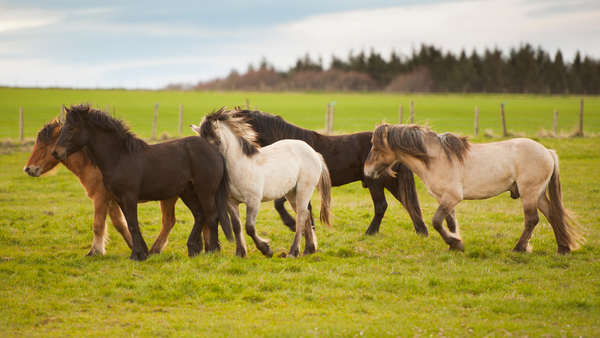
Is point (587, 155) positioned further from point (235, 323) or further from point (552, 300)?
point (235, 323)

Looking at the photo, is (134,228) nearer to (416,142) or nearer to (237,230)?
(237,230)

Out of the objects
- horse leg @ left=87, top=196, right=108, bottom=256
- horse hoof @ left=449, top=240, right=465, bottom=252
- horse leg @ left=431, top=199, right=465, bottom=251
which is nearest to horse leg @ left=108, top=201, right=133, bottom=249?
horse leg @ left=87, top=196, right=108, bottom=256

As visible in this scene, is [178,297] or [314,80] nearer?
[178,297]

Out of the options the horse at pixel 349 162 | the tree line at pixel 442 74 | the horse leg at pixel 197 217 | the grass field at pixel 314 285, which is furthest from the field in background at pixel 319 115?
the tree line at pixel 442 74

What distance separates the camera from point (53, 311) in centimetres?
458

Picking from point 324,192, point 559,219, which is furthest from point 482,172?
point 324,192

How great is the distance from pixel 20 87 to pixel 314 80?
137ft

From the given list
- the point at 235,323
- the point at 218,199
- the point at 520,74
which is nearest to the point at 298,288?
the point at 235,323

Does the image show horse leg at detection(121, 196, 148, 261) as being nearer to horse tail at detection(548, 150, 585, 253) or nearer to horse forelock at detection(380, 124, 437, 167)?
horse forelock at detection(380, 124, 437, 167)

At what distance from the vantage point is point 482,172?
6.57 metres

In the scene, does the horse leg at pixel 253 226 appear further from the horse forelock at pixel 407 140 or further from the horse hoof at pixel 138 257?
the horse forelock at pixel 407 140

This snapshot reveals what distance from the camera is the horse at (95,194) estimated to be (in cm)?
677

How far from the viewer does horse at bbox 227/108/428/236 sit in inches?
321

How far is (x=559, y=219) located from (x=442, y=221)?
173 cm
